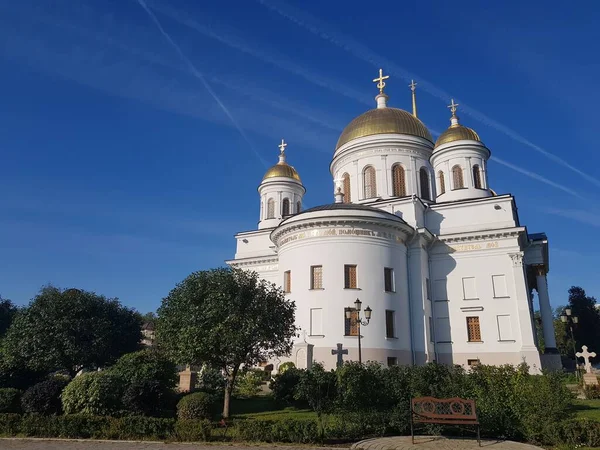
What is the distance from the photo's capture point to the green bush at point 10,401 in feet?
52.6

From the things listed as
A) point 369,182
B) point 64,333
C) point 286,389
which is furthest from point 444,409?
point 369,182

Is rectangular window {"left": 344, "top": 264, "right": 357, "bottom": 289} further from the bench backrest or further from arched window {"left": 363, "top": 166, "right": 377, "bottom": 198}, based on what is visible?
the bench backrest

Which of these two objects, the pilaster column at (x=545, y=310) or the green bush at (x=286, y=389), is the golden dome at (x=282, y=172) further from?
the green bush at (x=286, y=389)

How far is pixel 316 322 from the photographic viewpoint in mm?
25109

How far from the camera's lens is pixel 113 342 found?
30766mm

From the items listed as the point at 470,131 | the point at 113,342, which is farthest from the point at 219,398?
the point at 470,131

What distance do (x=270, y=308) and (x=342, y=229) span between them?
9.83 meters

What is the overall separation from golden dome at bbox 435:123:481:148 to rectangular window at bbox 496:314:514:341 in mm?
12950

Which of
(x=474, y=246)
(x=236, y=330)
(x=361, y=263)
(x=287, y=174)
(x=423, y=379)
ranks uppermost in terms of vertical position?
(x=287, y=174)

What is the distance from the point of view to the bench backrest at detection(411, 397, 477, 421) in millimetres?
10586

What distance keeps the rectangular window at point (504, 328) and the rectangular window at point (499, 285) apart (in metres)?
1.27

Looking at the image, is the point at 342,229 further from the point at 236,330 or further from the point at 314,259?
the point at 236,330

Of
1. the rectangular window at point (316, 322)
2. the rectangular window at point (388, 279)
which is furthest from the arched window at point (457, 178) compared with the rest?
the rectangular window at point (316, 322)

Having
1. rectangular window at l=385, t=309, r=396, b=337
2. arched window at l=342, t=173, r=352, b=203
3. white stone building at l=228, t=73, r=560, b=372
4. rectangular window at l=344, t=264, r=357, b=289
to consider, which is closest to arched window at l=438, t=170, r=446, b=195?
white stone building at l=228, t=73, r=560, b=372
